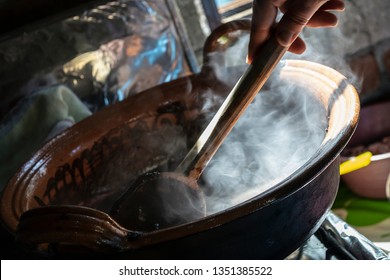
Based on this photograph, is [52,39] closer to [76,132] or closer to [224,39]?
[76,132]

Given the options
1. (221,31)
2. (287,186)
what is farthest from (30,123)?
(287,186)

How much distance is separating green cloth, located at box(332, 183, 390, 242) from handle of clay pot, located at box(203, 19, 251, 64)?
1.21 m

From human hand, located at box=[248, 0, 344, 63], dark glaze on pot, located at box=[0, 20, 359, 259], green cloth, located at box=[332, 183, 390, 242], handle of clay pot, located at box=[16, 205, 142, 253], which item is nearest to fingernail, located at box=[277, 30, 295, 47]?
human hand, located at box=[248, 0, 344, 63]

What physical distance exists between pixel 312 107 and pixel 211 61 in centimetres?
38

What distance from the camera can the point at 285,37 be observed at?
3.28 ft

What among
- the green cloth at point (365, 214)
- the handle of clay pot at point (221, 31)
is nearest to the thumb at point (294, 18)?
the handle of clay pot at point (221, 31)

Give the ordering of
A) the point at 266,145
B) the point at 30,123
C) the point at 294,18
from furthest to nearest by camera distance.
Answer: the point at 30,123, the point at 266,145, the point at 294,18

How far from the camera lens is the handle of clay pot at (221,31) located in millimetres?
1312

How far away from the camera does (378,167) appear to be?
219 centimetres

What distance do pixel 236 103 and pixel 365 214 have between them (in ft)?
4.85

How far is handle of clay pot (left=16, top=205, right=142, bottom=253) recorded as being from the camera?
75cm

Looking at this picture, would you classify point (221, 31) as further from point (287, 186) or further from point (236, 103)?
point (287, 186)

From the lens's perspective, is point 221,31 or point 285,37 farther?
point 221,31
